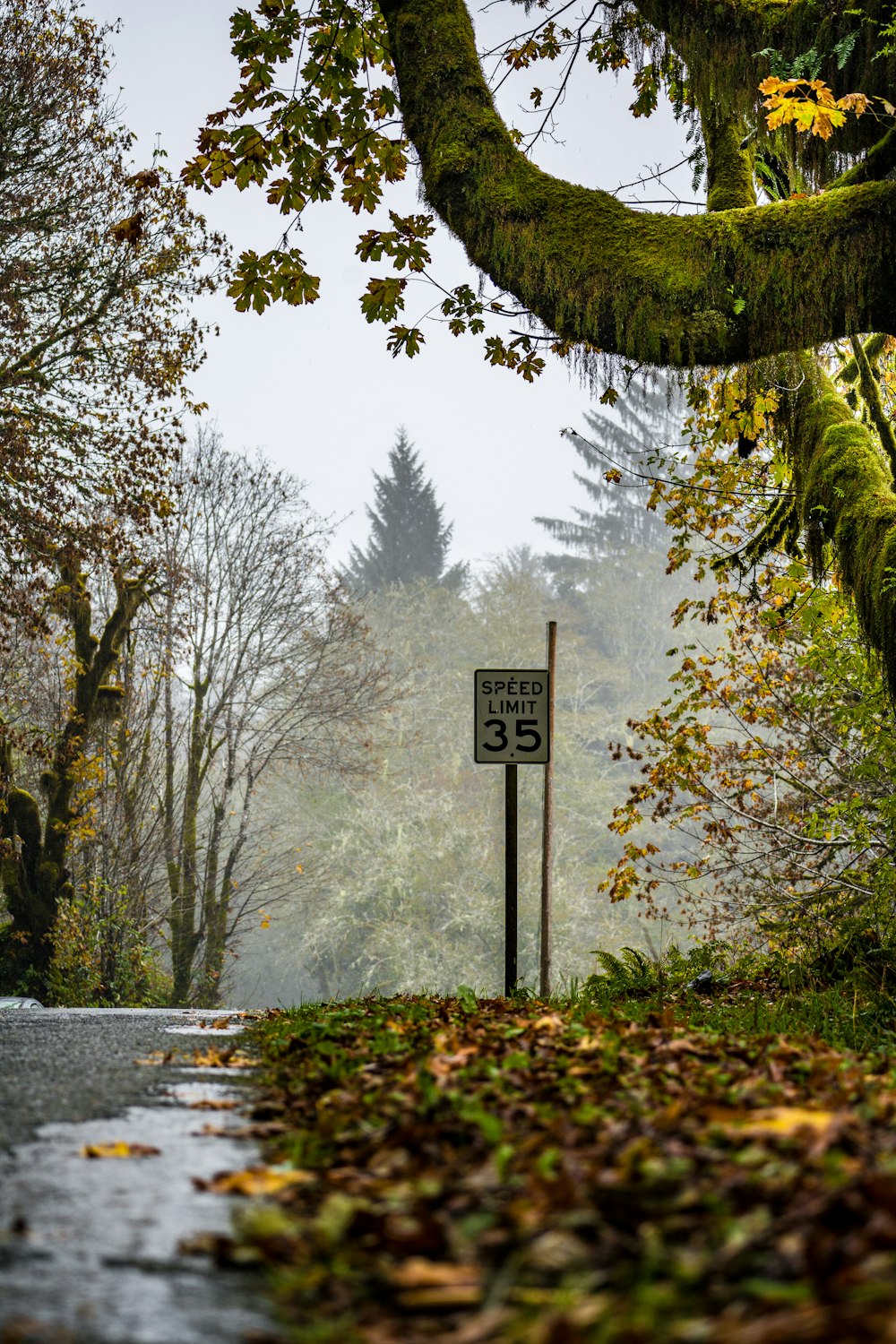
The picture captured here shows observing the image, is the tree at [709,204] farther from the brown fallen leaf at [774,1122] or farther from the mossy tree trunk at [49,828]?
the mossy tree trunk at [49,828]

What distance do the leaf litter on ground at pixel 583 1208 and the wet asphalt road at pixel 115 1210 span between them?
114 millimetres

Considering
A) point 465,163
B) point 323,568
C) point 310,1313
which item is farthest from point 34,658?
point 310,1313

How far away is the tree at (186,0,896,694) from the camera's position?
594cm

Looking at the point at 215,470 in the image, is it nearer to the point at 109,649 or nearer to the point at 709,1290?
the point at 109,649

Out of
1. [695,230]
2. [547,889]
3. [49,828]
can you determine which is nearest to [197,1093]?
[695,230]

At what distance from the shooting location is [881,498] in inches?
279

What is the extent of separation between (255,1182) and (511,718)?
620cm

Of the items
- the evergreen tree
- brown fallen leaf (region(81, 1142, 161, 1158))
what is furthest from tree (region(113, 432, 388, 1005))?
the evergreen tree

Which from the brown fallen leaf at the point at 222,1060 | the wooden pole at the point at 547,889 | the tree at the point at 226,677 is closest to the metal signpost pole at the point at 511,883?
the wooden pole at the point at 547,889

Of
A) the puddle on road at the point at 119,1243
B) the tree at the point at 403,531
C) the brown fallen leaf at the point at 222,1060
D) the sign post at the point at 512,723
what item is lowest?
the brown fallen leaf at the point at 222,1060

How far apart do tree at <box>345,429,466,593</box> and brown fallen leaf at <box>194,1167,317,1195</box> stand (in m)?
45.1

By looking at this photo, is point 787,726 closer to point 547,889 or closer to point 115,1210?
point 547,889

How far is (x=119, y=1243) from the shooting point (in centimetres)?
227

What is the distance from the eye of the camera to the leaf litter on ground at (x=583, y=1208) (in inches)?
68.2
